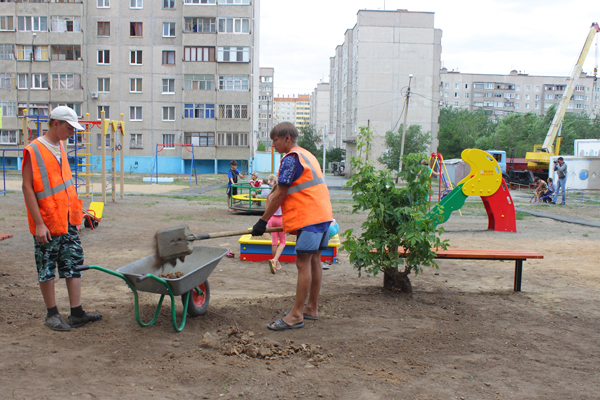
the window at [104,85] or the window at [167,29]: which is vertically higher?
the window at [167,29]

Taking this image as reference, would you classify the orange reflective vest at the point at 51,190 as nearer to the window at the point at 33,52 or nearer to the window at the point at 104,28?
the window at the point at 104,28

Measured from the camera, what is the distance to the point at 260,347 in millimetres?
3395

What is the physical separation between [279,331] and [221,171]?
4088 centimetres

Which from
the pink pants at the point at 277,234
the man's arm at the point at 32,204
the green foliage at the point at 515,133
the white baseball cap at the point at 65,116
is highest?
the green foliage at the point at 515,133

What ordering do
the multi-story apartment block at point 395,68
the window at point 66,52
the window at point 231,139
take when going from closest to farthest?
the window at point 66,52, the window at point 231,139, the multi-story apartment block at point 395,68

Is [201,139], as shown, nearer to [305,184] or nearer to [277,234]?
[277,234]

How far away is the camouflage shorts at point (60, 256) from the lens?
3.62 meters

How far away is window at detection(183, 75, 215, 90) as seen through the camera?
1642 inches

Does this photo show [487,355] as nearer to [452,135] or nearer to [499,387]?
[499,387]

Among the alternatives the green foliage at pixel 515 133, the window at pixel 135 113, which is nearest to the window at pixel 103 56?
the window at pixel 135 113

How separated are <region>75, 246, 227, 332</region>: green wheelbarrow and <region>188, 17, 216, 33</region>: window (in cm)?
4044

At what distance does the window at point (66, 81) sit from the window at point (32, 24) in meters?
4.21

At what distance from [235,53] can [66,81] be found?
14.9 m

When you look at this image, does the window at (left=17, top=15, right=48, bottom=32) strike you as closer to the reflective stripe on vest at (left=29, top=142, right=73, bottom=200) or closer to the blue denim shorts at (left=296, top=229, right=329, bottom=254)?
the reflective stripe on vest at (left=29, top=142, right=73, bottom=200)
